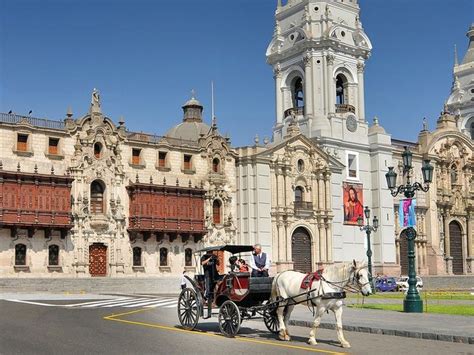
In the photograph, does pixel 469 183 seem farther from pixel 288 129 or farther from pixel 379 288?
pixel 379 288

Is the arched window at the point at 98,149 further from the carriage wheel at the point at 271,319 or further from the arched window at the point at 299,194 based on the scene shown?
the carriage wheel at the point at 271,319

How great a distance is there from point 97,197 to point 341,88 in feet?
91.7

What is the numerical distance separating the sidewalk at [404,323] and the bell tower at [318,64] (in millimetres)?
38943

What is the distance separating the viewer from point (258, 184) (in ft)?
185

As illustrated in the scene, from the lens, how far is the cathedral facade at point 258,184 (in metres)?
46.6

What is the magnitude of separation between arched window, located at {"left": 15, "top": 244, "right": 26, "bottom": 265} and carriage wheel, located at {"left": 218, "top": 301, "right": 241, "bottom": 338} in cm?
3053

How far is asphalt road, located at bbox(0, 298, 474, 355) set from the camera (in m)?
14.9

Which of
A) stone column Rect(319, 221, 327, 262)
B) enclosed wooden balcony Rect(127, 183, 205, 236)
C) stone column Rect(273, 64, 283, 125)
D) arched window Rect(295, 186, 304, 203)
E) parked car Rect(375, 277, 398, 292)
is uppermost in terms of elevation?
stone column Rect(273, 64, 283, 125)

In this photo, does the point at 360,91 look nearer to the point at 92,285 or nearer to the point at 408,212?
the point at 92,285

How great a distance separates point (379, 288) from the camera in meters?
49.9

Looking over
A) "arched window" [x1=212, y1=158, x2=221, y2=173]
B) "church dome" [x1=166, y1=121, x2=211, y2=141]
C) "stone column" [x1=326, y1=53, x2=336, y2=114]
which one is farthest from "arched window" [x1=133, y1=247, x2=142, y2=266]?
"stone column" [x1=326, y1=53, x2=336, y2=114]

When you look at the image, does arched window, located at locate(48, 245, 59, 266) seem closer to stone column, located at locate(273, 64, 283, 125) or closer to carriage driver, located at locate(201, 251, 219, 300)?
stone column, located at locate(273, 64, 283, 125)

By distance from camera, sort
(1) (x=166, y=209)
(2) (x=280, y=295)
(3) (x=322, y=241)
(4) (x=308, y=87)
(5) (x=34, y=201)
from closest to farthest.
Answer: (2) (x=280, y=295) → (5) (x=34, y=201) → (1) (x=166, y=209) → (3) (x=322, y=241) → (4) (x=308, y=87)

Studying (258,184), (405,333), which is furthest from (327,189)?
(405,333)
